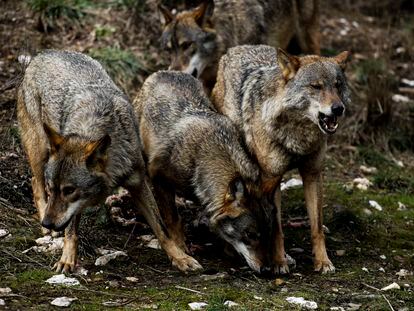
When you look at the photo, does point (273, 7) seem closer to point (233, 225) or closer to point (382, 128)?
point (382, 128)

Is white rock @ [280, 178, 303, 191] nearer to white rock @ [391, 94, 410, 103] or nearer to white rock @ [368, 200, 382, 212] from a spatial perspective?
white rock @ [368, 200, 382, 212]

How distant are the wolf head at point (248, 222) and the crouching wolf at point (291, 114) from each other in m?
0.21

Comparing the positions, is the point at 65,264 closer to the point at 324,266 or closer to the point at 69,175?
the point at 69,175

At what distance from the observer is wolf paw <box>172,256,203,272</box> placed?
744 cm

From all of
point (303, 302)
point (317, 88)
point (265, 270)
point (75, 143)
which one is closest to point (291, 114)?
point (317, 88)

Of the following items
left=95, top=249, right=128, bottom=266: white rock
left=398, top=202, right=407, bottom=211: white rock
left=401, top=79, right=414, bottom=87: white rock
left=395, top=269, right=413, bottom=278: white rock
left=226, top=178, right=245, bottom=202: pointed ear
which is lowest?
left=398, top=202, right=407, bottom=211: white rock

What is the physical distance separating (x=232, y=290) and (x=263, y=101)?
199cm

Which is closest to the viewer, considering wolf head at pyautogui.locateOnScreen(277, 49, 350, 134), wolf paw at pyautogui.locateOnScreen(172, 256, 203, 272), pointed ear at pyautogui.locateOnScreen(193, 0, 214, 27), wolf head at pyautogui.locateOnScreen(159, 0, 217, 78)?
wolf head at pyautogui.locateOnScreen(277, 49, 350, 134)

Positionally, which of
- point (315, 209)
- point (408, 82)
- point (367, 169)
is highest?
point (315, 209)

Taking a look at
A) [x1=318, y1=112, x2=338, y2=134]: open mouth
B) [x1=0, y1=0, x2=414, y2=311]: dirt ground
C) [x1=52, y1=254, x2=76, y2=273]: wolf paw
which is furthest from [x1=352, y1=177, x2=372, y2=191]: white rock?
[x1=52, y1=254, x2=76, y2=273]: wolf paw

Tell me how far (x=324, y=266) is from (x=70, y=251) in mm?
2483

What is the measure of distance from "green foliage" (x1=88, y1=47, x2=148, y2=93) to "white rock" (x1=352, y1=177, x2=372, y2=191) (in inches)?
132

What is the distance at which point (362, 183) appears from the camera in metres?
10.3

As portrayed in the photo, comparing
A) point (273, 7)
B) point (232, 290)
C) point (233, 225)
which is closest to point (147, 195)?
point (233, 225)
